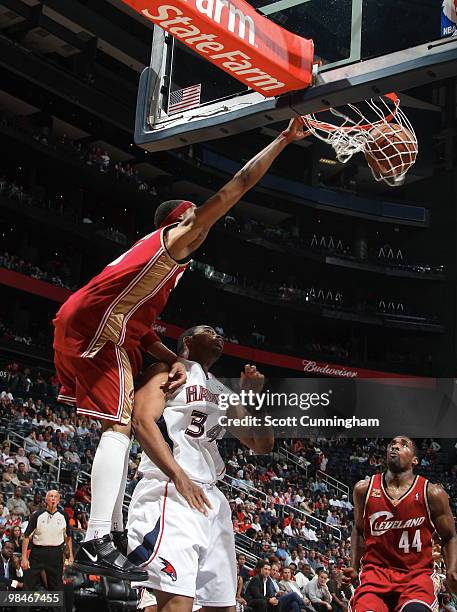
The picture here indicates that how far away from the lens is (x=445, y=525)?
5320 millimetres

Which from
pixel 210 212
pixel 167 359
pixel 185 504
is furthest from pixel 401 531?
pixel 210 212

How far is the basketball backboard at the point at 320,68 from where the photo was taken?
166 inches

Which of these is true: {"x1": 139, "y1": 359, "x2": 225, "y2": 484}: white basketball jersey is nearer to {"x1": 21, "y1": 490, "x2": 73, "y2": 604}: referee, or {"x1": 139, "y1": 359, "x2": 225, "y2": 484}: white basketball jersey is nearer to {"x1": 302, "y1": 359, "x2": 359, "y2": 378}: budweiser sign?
{"x1": 21, "y1": 490, "x2": 73, "y2": 604}: referee

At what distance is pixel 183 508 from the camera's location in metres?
4.12

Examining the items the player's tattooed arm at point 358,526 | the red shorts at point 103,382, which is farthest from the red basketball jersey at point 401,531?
the red shorts at point 103,382

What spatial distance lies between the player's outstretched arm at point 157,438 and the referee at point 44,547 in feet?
19.0

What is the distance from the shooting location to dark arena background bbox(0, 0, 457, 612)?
16.3 m

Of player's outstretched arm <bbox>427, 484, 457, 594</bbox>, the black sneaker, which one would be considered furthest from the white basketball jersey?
player's outstretched arm <bbox>427, 484, 457, 594</bbox>

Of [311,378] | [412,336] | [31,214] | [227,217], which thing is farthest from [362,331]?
[31,214]

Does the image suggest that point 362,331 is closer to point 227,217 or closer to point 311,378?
point 311,378

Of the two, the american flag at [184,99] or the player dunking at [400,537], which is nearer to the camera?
the american flag at [184,99]

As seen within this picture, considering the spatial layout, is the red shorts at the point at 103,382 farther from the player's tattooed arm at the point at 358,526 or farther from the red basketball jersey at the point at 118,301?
the player's tattooed arm at the point at 358,526

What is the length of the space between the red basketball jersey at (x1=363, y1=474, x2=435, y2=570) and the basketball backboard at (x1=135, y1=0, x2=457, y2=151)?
2.56 meters

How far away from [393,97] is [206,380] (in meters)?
2.24
